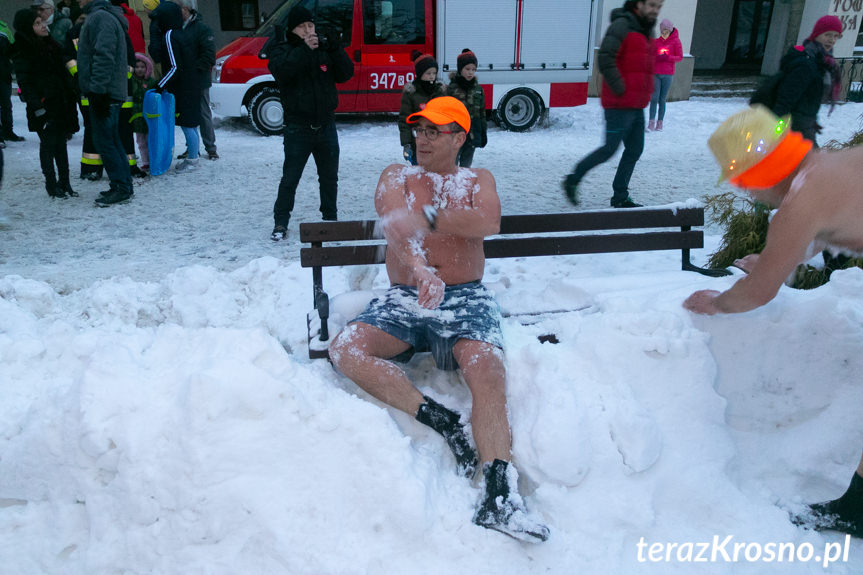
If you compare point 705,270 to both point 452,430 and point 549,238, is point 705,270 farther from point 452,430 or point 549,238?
point 452,430

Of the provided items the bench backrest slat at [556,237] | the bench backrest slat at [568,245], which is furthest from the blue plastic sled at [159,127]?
the bench backrest slat at [568,245]

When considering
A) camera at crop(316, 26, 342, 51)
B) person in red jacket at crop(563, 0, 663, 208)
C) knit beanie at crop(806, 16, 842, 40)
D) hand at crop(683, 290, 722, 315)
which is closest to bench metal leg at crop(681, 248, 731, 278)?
hand at crop(683, 290, 722, 315)

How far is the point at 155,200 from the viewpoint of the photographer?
6.77 metres

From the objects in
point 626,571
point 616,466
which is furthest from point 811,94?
point 626,571

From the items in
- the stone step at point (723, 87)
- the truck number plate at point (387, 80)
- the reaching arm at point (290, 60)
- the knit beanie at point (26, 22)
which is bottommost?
the stone step at point (723, 87)

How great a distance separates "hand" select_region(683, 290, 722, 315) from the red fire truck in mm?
7973

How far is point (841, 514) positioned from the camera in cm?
257

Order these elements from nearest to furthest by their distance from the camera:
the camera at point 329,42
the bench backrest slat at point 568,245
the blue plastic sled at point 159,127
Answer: the bench backrest slat at point 568,245 → the camera at point 329,42 → the blue plastic sled at point 159,127

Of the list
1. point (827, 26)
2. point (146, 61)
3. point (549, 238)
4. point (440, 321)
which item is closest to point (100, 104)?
point (146, 61)

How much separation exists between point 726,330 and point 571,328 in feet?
2.52

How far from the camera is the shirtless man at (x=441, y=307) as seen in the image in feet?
8.86

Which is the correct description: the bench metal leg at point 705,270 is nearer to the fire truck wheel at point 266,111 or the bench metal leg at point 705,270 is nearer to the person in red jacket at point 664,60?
the person in red jacket at point 664,60

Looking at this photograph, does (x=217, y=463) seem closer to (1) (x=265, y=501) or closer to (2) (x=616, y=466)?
(1) (x=265, y=501)

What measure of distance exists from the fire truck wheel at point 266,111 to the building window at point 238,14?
623cm
